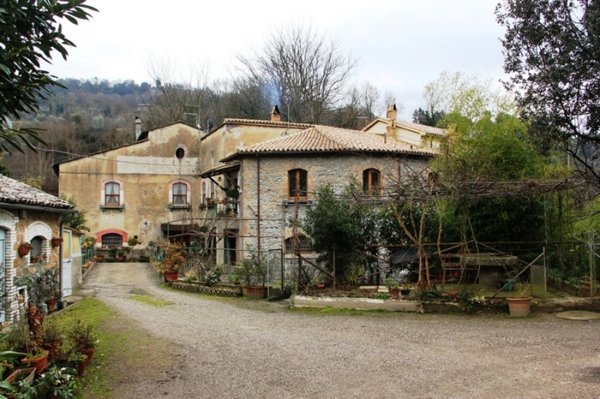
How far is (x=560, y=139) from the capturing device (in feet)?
29.8

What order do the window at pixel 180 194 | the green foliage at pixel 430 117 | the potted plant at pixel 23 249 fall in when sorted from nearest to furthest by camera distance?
1. the potted plant at pixel 23 249
2. the window at pixel 180 194
3. the green foliage at pixel 430 117

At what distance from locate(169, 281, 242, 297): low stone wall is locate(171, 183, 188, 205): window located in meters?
13.0

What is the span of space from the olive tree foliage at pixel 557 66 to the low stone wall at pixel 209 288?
35.1 ft

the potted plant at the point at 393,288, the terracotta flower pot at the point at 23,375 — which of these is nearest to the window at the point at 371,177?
the potted plant at the point at 393,288

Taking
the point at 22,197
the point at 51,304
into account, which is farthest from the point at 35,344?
the point at 51,304

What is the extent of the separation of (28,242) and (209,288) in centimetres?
618

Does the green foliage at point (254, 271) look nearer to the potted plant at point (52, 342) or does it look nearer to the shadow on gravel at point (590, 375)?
the potted plant at point (52, 342)

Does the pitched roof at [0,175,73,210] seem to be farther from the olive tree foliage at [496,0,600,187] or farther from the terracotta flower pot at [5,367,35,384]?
the olive tree foliage at [496,0,600,187]

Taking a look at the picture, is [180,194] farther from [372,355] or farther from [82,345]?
[372,355]

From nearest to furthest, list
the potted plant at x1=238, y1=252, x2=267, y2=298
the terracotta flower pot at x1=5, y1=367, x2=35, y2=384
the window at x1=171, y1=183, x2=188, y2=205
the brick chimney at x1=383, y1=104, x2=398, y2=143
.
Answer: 1. the terracotta flower pot at x1=5, y1=367, x2=35, y2=384
2. the potted plant at x1=238, y1=252, x2=267, y2=298
3. the brick chimney at x1=383, y1=104, x2=398, y2=143
4. the window at x1=171, y1=183, x2=188, y2=205

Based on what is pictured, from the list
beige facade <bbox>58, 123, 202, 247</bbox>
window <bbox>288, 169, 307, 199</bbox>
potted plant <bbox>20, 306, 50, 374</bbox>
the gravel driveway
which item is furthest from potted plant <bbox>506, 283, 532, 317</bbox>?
beige facade <bbox>58, 123, 202, 247</bbox>

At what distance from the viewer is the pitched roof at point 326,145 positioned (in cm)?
2030

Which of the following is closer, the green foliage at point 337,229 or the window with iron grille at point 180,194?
the green foliage at point 337,229

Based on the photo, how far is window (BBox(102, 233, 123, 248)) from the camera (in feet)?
98.5
